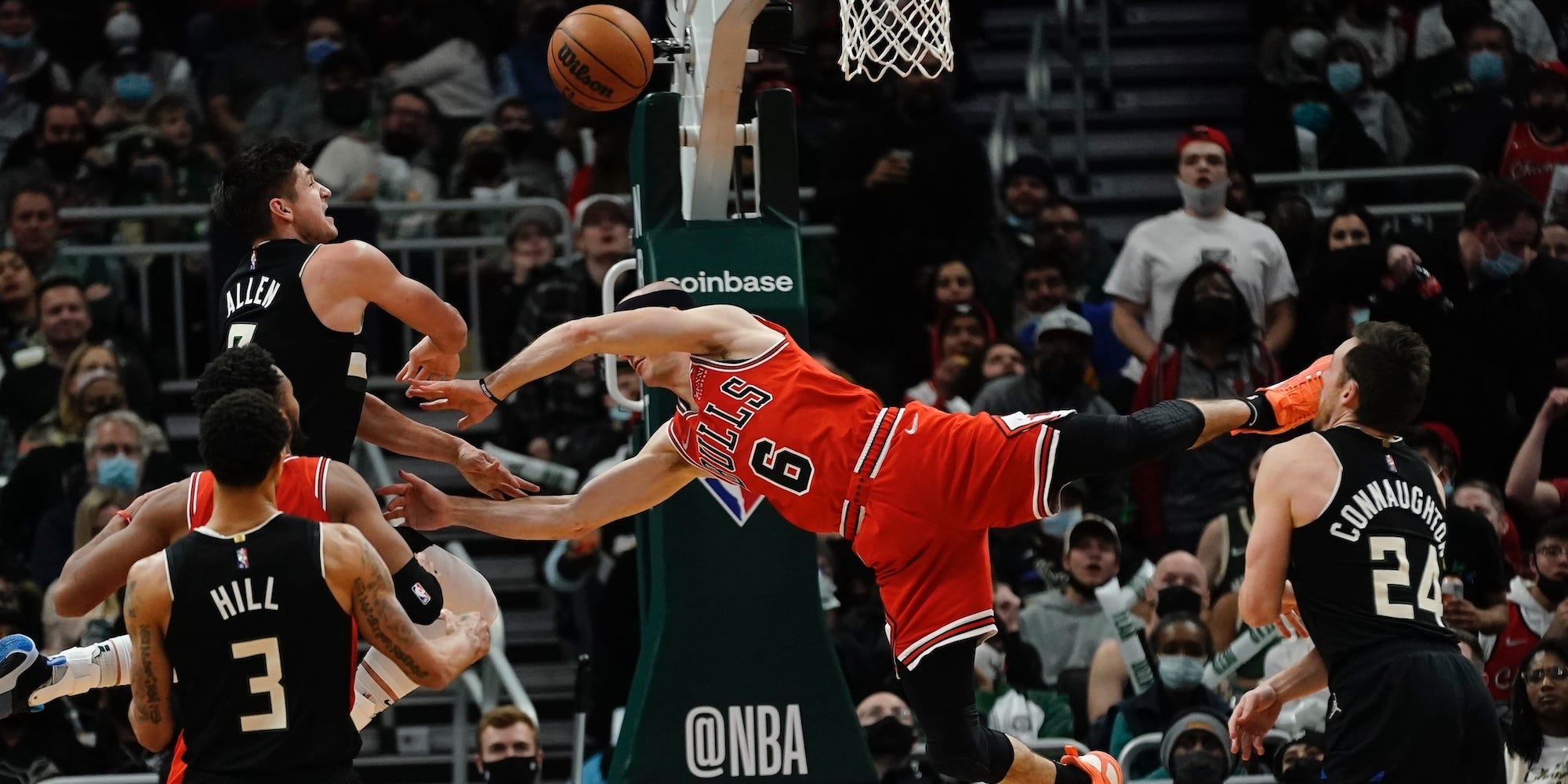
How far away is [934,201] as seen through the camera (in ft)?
43.0

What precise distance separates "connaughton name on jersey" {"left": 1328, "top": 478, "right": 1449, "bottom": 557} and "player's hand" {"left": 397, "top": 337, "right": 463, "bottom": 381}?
10.4ft

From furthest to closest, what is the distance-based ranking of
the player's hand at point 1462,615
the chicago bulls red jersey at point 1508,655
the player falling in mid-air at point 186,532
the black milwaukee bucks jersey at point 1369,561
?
1. the chicago bulls red jersey at point 1508,655
2. the player's hand at point 1462,615
3. the black milwaukee bucks jersey at point 1369,561
4. the player falling in mid-air at point 186,532

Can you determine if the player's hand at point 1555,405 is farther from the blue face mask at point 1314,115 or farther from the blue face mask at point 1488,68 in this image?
the blue face mask at point 1488,68

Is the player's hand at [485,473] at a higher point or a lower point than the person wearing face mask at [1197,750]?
higher

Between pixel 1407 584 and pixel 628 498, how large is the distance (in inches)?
116

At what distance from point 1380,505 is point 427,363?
340cm

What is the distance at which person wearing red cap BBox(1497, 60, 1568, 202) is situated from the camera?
13.5m

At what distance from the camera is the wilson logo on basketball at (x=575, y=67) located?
986 centimetres

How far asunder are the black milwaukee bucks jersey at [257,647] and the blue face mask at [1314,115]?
9970mm

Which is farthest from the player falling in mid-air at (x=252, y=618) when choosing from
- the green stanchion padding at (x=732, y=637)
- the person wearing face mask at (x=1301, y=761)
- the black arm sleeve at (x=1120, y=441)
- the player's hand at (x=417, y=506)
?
the person wearing face mask at (x=1301, y=761)

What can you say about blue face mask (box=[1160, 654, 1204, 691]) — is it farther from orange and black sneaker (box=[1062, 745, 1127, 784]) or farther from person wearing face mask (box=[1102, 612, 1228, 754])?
orange and black sneaker (box=[1062, 745, 1127, 784])

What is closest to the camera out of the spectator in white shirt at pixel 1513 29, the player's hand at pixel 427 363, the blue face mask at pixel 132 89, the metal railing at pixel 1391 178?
the player's hand at pixel 427 363

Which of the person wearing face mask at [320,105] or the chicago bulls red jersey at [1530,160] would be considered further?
the person wearing face mask at [320,105]

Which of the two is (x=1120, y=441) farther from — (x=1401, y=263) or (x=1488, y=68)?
(x=1488, y=68)
